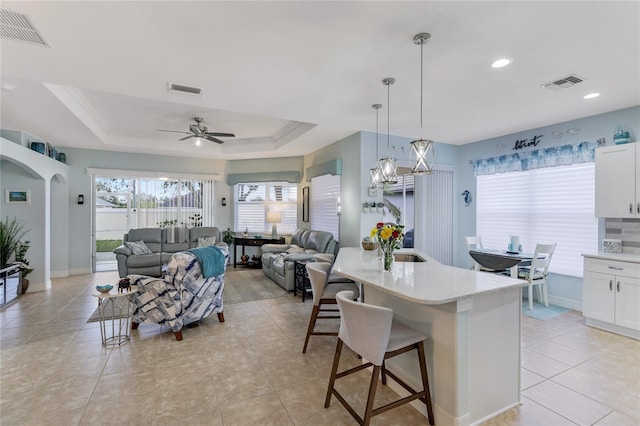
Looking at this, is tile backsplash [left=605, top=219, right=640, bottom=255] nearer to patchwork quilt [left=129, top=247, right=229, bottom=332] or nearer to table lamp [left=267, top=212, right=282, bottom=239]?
patchwork quilt [left=129, top=247, right=229, bottom=332]

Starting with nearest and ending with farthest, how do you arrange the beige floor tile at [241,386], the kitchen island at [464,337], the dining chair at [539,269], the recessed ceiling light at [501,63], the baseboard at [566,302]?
the kitchen island at [464,337]
the beige floor tile at [241,386]
the recessed ceiling light at [501,63]
the dining chair at [539,269]
the baseboard at [566,302]

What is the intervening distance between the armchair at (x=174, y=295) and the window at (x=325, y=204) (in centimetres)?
294

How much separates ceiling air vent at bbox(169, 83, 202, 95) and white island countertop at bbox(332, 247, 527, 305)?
8.14ft

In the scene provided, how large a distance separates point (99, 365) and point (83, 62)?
9.13ft

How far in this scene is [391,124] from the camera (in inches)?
182

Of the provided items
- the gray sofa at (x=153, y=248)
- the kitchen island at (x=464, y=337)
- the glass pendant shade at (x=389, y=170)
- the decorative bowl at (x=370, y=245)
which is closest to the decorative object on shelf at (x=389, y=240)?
the kitchen island at (x=464, y=337)

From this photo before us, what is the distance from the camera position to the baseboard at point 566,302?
432cm

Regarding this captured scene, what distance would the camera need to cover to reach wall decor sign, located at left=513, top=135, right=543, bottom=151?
15.6ft

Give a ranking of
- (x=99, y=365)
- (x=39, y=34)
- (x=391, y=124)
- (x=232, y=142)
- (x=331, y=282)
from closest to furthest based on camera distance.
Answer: (x=39, y=34) < (x=99, y=365) < (x=331, y=282) < (x=391, y=124) < (x=232, y=142)

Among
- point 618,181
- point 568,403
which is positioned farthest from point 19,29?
point 618,181

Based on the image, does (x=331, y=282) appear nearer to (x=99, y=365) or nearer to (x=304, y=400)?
(x=304, y=400)

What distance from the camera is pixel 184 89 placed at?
3.30 metres

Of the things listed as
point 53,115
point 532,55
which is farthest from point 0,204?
point 532,55

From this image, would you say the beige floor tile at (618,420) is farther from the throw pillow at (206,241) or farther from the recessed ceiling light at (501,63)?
the throw pillow at (206,241)
